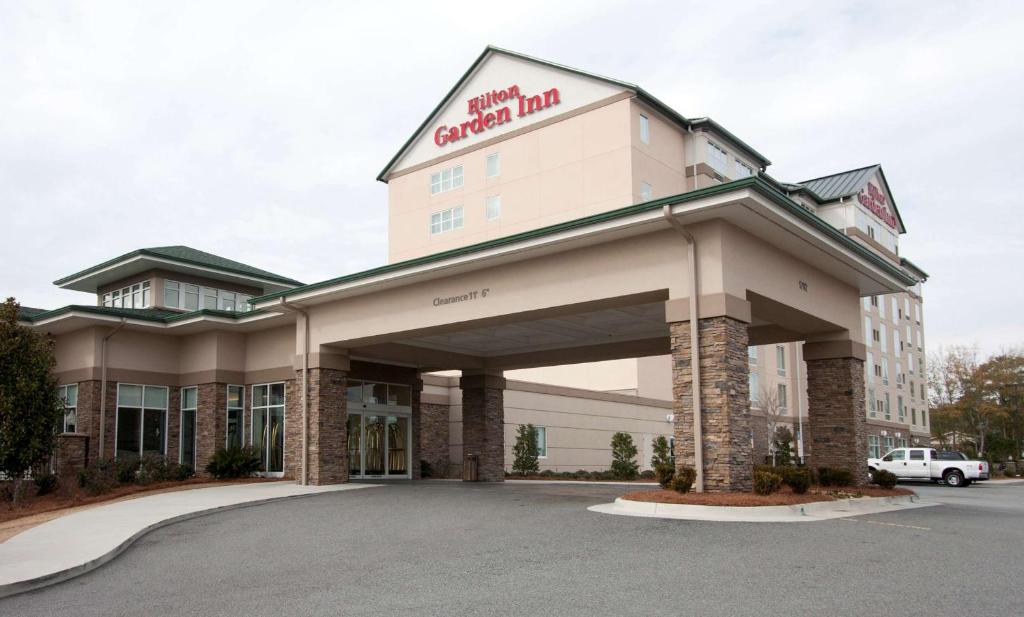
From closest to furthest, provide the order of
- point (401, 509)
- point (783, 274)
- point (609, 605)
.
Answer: point (609, 605) → point (401, 509) → point (783, 274)

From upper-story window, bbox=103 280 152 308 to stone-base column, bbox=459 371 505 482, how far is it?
14225 mm

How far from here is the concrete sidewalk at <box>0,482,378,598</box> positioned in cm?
1092

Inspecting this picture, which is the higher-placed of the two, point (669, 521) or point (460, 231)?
point (460, 231)

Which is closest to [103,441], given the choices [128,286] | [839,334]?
[128,286]

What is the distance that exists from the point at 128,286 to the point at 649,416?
25.6 metres

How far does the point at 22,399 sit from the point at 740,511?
17188mm

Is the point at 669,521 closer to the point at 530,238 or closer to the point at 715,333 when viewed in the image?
the point at 715,333

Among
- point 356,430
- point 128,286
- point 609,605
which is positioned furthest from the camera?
point 128,286

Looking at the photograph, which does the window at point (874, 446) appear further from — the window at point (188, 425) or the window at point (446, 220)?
the window at point (188, 425)

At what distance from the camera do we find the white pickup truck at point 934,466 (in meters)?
35.3

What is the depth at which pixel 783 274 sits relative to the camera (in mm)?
18656

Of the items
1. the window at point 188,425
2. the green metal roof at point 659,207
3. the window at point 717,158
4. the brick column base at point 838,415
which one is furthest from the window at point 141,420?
the window at point 717,158

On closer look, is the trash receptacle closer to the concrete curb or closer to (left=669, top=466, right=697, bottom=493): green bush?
the concrete curb

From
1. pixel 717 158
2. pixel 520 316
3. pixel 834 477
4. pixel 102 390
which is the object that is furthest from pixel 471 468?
pixel 717 158
